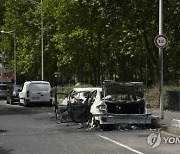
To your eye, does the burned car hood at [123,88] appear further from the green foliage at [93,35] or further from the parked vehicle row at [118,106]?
the green foliage at [93,35]

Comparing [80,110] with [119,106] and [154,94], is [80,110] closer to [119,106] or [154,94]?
[119,106]

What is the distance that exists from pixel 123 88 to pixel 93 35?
71.6 ft

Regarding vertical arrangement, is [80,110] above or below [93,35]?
below

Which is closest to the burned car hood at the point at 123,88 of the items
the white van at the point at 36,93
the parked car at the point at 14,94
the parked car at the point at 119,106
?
the parked car at the point at 119,106

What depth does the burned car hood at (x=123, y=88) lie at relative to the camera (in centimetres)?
1622

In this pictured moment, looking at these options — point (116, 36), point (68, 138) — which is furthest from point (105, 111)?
point (116, 36)

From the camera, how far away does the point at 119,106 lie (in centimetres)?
1616

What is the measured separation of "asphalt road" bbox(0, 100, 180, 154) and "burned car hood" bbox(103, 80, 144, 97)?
1.34 meters

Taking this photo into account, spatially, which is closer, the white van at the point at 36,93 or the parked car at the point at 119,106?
the parked car at the point at 119,106

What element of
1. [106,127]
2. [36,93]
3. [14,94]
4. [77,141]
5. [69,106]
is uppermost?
[36,93]

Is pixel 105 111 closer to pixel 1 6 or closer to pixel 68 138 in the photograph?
pixel 68 138

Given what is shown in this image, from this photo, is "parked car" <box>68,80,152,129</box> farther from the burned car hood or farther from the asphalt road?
the asphalt road

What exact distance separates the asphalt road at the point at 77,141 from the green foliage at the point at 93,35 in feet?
31.6

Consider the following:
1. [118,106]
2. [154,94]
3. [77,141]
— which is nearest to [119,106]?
[118,106]
